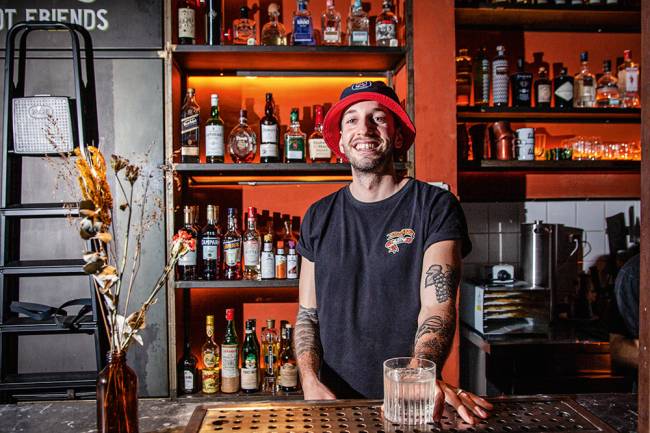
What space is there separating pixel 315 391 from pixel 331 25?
1774 millimetres

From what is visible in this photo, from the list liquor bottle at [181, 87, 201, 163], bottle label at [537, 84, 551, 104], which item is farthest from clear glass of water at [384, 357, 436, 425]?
bottle label at [537, 84, 551, 104]

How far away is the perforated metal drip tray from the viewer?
89 centimetres

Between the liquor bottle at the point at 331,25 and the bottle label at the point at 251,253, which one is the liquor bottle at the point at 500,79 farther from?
the bottle label at the point at 251,253

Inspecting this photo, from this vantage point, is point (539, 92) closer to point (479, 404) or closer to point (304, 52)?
point (304, 52)

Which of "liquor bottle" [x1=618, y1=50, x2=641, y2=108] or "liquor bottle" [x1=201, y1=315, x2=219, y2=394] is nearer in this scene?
"liquor bottle" [x1=201, y1=315, x2=219, y2=394]

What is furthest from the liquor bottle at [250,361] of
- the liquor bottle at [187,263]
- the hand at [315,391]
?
the hand at [315,391]

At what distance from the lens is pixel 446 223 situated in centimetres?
147

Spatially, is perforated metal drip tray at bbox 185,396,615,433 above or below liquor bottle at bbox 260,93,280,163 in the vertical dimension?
below

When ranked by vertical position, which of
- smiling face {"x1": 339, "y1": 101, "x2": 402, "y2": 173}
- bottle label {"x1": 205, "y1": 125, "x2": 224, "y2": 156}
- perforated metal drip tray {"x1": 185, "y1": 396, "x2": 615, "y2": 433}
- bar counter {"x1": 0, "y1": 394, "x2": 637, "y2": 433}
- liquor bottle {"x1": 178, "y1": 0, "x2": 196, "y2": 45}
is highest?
liquor bottle {"x1": 178, "y1": 0, "x2": 196, "y2": 45}

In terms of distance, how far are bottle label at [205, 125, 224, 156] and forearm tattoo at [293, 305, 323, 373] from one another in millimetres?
895

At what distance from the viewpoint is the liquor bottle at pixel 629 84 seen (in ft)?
8.82

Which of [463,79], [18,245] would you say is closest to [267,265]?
[18,245]

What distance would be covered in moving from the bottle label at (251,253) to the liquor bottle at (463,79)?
1.20m

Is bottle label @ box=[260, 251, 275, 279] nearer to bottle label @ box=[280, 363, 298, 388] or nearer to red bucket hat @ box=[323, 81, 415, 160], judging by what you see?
bottle label @ box=[280, 363, 298, 388]
